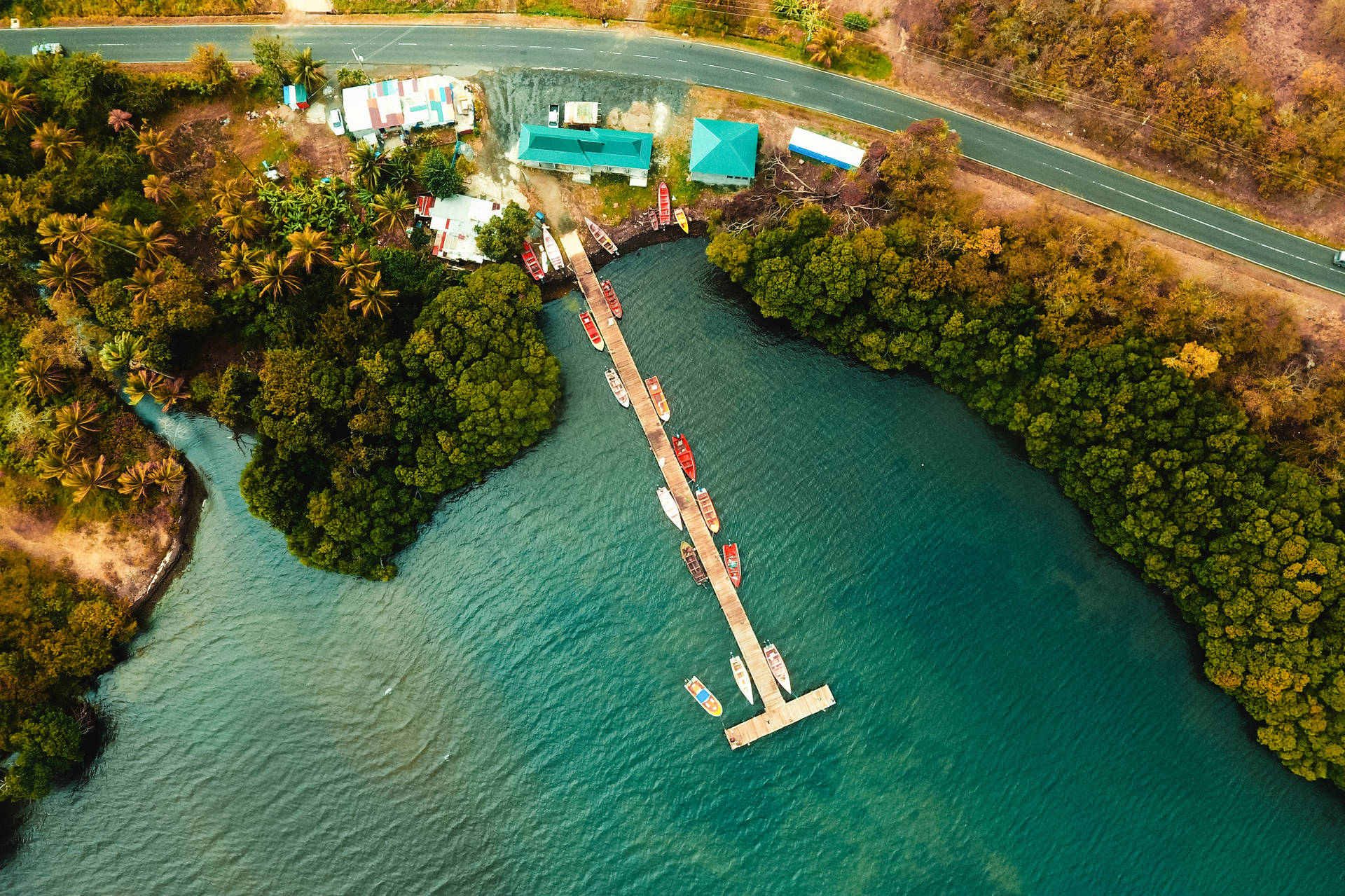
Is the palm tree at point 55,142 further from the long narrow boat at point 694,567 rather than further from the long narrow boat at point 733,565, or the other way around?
the long narrow boat at point 733,565

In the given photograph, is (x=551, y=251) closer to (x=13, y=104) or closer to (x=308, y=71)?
(x=308, y=71)

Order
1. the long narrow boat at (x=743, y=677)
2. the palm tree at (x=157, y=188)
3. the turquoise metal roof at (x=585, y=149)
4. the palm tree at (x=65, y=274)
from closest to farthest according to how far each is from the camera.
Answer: the palm tree at (x=65, y=274), the long narrow boat at (x=743, y=677), the palm tree at (x=157, y=188), the turquoise metal roof at (x=585, y=149)

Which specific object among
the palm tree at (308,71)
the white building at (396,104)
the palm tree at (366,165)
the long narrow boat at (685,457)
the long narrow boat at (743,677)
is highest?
the palm tree at (308,71)

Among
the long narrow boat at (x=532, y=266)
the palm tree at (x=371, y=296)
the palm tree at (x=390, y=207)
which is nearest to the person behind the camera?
the palm tree at (x=371, y=296)

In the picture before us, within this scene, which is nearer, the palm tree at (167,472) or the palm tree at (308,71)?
the palm tree at (167,472)

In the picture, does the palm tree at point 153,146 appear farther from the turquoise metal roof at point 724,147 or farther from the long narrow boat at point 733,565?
the long narrow boat at point 733,565

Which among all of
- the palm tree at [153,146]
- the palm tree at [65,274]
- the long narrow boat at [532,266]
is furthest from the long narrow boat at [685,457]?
the palm tree at [153,146]

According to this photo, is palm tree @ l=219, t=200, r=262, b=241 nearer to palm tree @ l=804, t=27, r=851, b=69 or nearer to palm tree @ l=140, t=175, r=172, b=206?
palm tree @ l=140, t=175, r=172, b=206

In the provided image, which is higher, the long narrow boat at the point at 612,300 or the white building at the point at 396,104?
the white building at the point at 396,104
